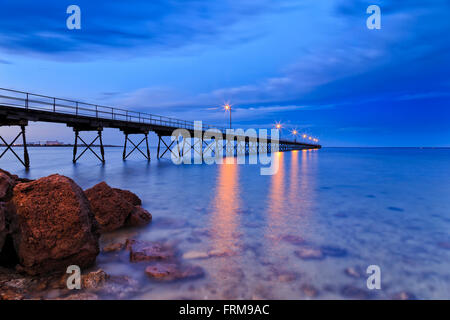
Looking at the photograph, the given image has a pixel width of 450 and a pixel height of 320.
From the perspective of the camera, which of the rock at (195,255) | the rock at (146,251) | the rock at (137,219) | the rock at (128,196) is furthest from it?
the rock at (128,196)

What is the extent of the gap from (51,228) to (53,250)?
11.7 inches

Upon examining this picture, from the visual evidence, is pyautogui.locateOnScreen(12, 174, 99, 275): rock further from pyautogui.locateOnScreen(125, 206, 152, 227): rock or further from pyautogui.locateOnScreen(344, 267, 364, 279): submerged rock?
pyautogui.locateOnScreen(344, 267, 364, 279): submerged rock

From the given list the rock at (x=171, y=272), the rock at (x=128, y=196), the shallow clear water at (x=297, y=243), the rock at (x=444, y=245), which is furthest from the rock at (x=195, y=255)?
the rock at (x=444, y=245)

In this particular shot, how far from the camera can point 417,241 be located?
523 centimetres

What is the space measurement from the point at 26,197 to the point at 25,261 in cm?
87

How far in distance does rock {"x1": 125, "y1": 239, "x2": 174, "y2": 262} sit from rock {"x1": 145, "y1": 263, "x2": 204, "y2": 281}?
355 mm

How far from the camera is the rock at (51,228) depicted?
324 centimetres

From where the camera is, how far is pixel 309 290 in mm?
3215

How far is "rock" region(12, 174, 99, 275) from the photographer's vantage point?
128 inches

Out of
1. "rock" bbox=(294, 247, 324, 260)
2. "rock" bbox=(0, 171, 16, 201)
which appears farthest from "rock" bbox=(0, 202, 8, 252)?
"rock" bbox=(294, 247, 324, 260)

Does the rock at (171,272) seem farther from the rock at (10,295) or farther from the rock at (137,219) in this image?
the rock at (137,219)

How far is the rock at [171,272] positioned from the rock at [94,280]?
57cm

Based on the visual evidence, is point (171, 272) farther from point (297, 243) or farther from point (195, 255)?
point (297, 243)
